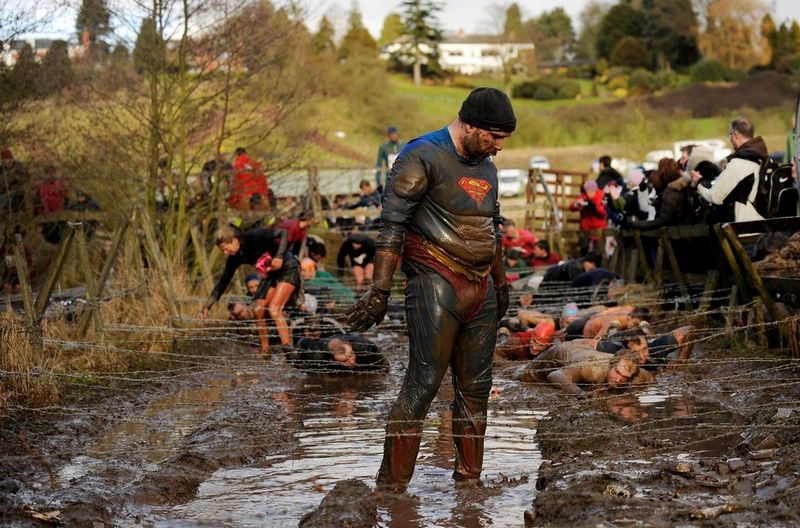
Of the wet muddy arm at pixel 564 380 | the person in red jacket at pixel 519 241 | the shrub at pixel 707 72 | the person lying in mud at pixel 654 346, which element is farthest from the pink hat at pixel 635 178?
the shrub at pixel 707 72

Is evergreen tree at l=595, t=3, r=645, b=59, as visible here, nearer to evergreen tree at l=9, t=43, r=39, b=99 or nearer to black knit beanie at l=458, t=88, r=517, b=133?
evergreen tree at l=9, t=43, r=39, b=99

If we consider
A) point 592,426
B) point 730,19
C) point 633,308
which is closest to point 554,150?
point 730,19

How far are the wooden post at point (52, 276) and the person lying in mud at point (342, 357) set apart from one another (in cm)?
266

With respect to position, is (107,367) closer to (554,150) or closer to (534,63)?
(554,150)

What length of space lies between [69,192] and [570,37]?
11412cm

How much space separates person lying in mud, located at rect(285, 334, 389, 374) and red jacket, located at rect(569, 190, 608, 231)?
9680 mm

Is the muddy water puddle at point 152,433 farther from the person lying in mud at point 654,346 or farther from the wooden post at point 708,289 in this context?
the wooden post at point 708,289

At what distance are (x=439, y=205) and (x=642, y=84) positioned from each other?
275ft

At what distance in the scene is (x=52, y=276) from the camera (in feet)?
35.0

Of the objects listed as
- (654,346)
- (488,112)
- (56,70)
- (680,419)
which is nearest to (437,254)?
(488,112)

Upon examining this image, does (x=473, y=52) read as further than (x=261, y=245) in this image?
Yes

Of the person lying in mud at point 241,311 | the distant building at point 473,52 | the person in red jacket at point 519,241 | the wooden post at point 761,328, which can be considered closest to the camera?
the wooden post at point 761,328

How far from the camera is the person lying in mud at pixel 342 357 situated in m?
12.9

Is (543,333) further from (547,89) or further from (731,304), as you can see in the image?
(547,89)
